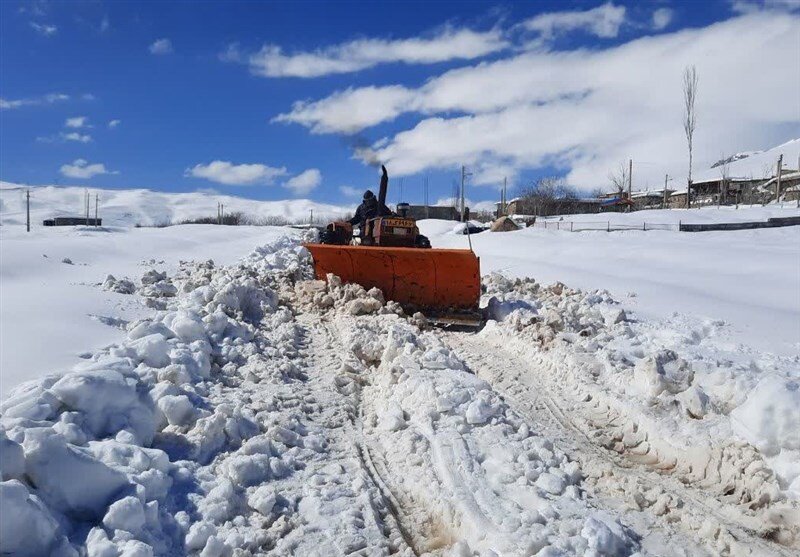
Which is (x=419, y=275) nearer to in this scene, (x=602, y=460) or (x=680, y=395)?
(x=680, y=395)

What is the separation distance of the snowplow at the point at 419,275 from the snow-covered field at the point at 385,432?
1.06 metres

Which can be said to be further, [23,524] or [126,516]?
[126,516]

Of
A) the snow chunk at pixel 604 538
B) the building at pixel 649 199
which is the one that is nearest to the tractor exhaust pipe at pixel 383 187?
the snow chunk at pixel 604 538

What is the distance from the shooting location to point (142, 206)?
9669 cm

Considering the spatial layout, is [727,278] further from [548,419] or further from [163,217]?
[163,217]

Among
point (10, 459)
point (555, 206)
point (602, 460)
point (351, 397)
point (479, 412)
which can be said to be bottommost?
point (602, 460)

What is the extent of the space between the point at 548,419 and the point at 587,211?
47711mm

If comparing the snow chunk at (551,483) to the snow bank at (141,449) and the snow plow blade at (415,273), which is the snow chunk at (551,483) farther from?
the snow plow blade at (415,273)

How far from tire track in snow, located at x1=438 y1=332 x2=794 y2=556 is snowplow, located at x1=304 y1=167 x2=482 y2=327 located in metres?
2.08

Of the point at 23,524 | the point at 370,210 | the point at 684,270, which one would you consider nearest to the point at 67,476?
the point at 23,524

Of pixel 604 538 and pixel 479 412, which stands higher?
pixel 479 412

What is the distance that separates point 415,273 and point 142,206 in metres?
98.3

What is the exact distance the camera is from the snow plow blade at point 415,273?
341 inches

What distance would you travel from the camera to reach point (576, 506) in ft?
10.4
